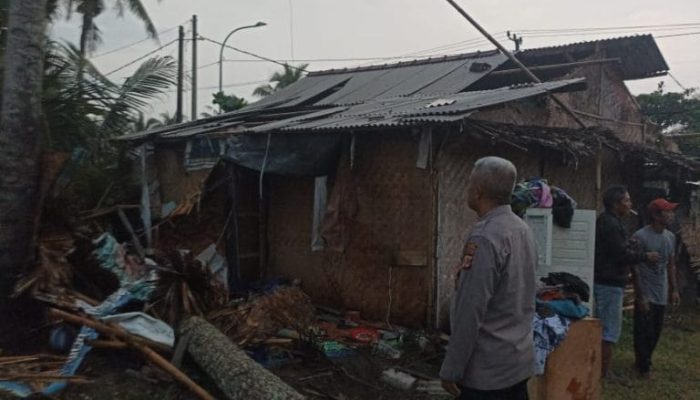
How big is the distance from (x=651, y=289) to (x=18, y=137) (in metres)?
5.84

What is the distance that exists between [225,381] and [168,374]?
676mm

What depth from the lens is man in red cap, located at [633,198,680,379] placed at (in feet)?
18.4

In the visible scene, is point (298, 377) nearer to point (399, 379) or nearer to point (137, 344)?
point (399, 379)

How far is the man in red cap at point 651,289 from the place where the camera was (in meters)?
5.61

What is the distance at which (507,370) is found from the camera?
2564 millimetres

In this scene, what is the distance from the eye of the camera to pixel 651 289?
5.68 m

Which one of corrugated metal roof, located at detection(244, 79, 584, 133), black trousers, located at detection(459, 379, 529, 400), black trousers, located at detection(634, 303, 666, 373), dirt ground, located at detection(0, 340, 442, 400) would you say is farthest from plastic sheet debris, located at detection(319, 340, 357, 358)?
black trousers, located at detection(459, 379, 529, 400)

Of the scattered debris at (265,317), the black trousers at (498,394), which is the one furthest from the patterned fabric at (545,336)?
the scattered debris at (265,317)

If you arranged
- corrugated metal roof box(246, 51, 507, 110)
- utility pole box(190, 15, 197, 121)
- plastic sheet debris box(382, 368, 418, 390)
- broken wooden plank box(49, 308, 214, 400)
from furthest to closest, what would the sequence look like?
utility pole box(190, 15, 197, 121)
corrugated metal roof box(246, 51, 507, 110)
plastic sheet debris box(382, 368, 418, 390)
broken wooden plank box(49, 308, 214, 400)

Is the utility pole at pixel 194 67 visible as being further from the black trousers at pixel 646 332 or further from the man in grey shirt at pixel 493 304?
the man in grey shirt at pixel 493 304

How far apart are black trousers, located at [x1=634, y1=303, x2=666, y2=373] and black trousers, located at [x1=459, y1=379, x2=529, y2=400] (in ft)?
11.4

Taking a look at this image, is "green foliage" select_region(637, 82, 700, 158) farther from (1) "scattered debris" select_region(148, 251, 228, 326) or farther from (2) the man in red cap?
(1) "scattered debris" select_region(148, 251, 228, 326)

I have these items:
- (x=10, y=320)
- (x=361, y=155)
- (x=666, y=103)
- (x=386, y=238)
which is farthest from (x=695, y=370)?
(x=666, y=103)

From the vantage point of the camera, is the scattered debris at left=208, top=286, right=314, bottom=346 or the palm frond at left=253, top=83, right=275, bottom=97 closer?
the scattered debris at left=208, top=286, right=314, bottom=346
